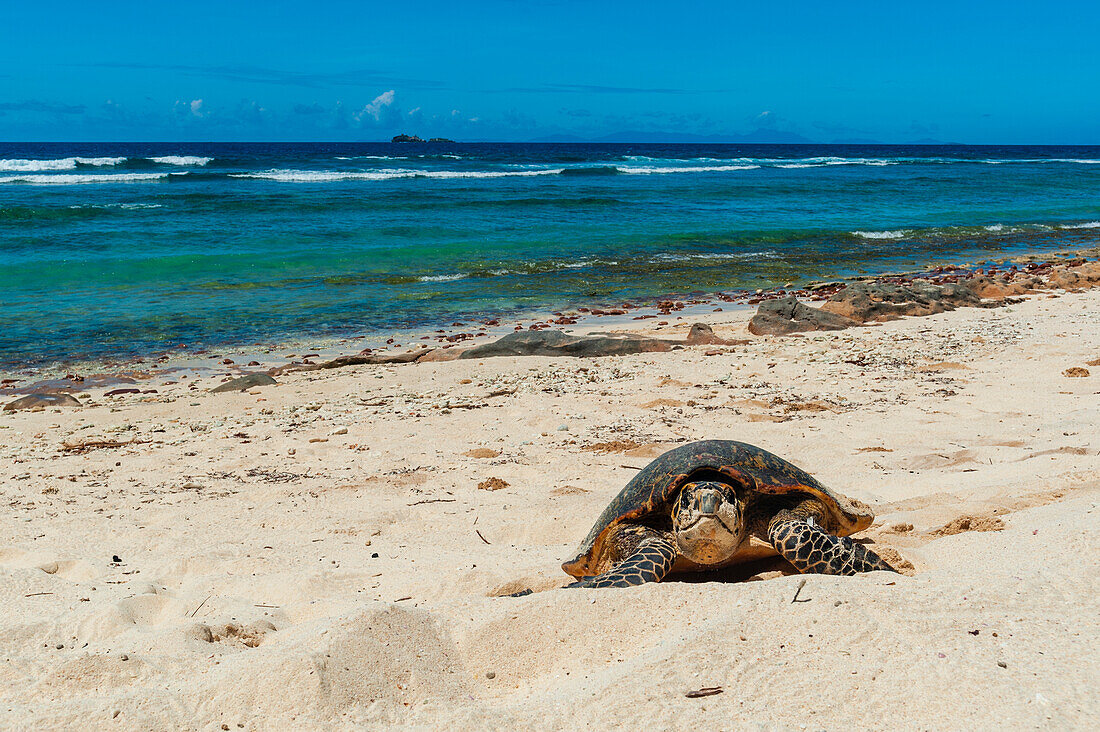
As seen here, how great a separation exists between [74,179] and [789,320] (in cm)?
4152

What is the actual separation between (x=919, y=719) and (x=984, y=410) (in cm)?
502

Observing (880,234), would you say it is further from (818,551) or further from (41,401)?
(818,551)

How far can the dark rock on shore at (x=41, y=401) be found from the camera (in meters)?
7.83

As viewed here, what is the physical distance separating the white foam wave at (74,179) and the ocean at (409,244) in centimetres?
26

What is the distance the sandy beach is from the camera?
238 centimetres

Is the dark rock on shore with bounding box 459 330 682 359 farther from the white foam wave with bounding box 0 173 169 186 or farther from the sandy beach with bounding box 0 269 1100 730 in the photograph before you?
the white foam wave with bounding box 0 173 169 186

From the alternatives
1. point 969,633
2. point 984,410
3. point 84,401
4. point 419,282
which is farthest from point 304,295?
point 969,633

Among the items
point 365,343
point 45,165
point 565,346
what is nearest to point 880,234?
point 565,346

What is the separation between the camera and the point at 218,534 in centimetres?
457

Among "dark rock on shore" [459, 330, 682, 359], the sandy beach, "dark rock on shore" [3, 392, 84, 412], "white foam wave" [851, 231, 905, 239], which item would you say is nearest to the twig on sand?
the sandy beach

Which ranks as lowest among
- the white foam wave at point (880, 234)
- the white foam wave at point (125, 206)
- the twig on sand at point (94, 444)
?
the twig on sand at point (94, 444)

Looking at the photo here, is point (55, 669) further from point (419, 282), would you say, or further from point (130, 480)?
point (419, 282)

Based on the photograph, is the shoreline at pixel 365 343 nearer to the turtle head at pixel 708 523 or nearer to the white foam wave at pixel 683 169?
the turtle head at pixel 708 523

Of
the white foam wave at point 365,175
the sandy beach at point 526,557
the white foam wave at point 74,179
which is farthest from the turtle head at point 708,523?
the white foam wave at point 74,179
